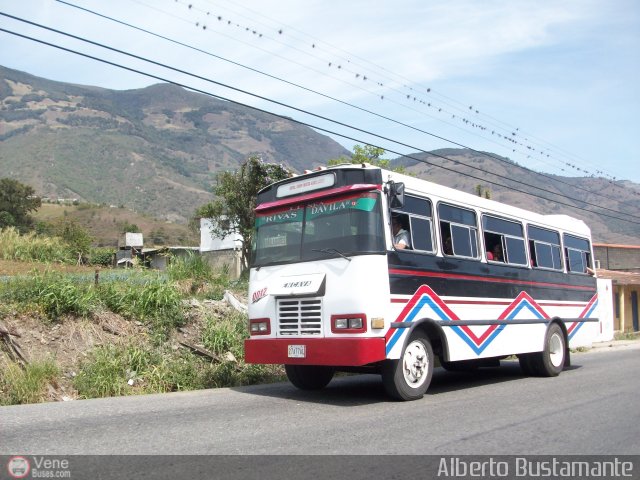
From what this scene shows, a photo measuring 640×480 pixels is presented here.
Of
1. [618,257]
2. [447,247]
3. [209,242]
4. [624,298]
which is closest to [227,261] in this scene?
[209,242]

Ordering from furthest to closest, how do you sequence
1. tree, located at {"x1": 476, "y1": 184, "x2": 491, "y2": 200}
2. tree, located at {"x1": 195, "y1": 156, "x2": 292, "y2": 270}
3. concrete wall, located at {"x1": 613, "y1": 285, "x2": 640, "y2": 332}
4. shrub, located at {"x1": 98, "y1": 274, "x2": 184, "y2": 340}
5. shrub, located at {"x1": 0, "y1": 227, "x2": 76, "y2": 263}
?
tree, located at {"x1": 476, "y1": 184, "x2": 491, "y2": 200} → concrete wall, located at {"x1": 613, "y1": 285, "x2": 640, "y2": 332} → tree, located at {"x1": 195, "y1": 156, "x2": 292, "y2": 270} → shrub, located at {"x1": 0, "y1": 227, "x2": 76, "y2": 263} → shrub, located at {"x1": 98, "y1": 274, "x2": 184, "y2": 340}

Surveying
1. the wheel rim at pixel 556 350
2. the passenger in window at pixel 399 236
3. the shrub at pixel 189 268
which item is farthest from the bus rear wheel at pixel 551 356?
the shrub at pixel 189 268

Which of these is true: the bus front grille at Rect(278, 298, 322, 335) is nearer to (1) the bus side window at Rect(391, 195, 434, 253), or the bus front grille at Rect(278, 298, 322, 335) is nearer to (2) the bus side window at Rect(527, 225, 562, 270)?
(1) the bus side window at Rect(391, 195, 434, 253)

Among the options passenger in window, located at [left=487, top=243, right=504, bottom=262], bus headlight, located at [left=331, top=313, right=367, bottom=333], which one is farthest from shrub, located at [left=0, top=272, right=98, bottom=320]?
passenger in window, located at [left=487, top=243, right=504, bottom=262]

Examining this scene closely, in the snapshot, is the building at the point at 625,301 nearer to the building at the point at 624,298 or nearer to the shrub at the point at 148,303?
the building at the point at 624,298

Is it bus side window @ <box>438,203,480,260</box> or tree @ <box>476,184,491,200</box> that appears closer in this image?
bus side window @ <box>438,203,480,260</box>

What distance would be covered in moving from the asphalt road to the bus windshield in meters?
2.06

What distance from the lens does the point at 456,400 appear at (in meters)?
9.08

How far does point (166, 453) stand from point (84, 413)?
7.90 ft

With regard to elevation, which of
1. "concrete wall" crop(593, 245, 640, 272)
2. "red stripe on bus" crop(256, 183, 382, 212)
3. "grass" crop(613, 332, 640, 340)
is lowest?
"grass" crop(613, 332, 640, 340)

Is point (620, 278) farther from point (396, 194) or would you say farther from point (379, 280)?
point (379, 280)

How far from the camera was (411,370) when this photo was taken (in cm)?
890

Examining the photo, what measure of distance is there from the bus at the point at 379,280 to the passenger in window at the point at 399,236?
0.7 inches

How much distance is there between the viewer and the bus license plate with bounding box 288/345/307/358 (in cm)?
871
